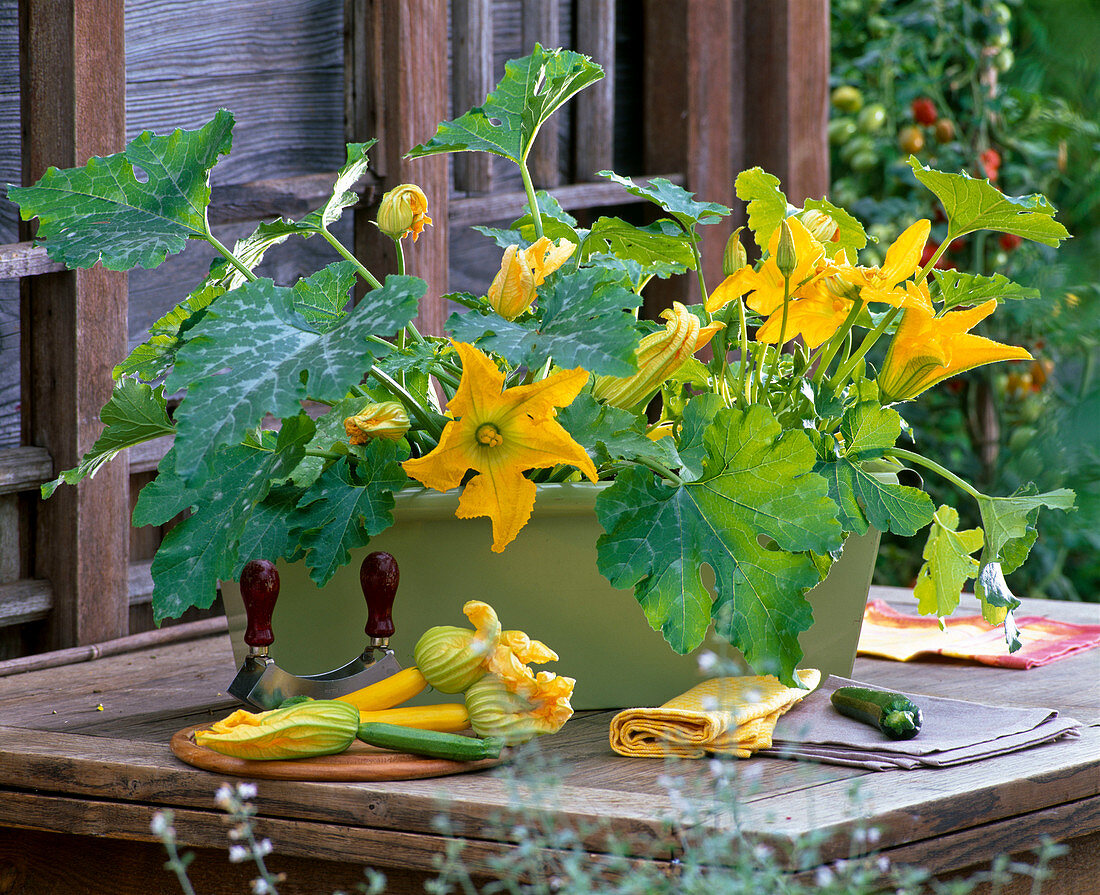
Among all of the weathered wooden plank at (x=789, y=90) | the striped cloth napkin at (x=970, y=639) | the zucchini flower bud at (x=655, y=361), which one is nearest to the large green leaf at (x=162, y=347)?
the zucchini flower bud at (x=655, y=361)

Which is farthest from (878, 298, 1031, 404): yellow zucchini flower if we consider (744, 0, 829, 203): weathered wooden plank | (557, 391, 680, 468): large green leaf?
(744, 0, 829, 203): weathered wooden plank

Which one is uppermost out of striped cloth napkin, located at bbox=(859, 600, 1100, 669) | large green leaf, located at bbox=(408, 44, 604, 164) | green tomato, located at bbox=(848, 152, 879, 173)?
green tomato, located at bbox=(848, 152, 879, 173)

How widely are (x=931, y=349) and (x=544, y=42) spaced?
1142 mm

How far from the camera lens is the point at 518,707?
0.87m

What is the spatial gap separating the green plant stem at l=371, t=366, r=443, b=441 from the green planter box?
54 millimetres

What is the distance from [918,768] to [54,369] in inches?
39.8

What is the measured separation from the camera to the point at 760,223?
112 cm

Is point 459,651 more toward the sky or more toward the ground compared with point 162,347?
more toward the ground

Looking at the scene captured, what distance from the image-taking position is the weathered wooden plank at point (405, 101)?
1699 millimetres

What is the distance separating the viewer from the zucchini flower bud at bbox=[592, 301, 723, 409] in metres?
0.93

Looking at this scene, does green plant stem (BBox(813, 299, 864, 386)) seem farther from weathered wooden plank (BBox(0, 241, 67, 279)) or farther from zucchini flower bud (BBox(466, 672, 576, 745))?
weathered wooden plank (BBox(0, 241, 67, 279))

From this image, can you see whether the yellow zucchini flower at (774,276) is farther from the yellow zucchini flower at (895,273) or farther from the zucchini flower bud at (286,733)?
the zucchini flower bud at (286,733)

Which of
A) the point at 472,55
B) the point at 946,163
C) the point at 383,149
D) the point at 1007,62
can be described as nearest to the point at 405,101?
the point at 383,149

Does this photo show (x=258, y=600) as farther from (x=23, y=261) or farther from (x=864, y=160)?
(x=864, y=160)
